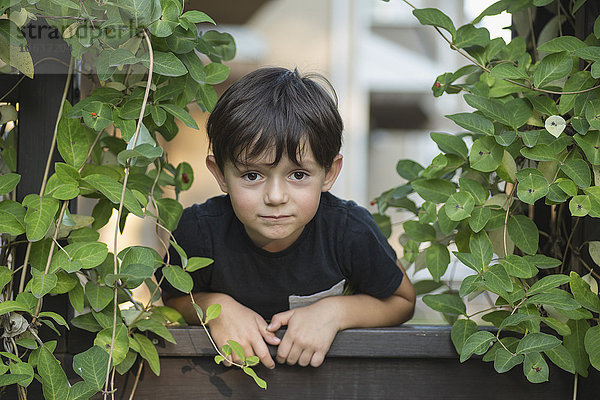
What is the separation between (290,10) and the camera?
15.4 feet

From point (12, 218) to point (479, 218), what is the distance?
704 mm

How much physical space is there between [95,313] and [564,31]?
1.02m

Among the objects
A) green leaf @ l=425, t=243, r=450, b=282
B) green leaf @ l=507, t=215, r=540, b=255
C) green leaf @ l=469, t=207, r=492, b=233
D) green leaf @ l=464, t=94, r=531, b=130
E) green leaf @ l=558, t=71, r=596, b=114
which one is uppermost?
green leaf @ l=558, t=71, r=596, b=114

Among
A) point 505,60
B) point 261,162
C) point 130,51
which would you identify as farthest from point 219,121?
point 505,60

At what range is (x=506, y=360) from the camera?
1021mm

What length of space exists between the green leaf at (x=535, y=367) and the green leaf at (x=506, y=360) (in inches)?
0.5

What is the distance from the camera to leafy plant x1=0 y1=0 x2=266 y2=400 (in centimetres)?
96

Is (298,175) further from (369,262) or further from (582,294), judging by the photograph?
(582,294)

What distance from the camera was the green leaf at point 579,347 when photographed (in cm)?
109

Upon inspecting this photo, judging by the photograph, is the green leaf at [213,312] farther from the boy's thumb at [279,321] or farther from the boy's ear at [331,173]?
the boy's ear at [331,173]

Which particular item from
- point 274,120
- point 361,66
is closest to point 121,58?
point 274,120

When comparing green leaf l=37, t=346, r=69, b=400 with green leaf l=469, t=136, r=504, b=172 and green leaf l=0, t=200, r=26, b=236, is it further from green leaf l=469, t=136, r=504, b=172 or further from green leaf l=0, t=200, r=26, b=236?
green leaf l=469, t=136, r=504, b=172

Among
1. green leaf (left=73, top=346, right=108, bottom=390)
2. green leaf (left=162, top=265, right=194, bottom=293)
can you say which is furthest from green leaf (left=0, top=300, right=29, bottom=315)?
green leaf (left=162, top=265, right=194, bottom=293)

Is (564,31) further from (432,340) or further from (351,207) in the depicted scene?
(432,340)
